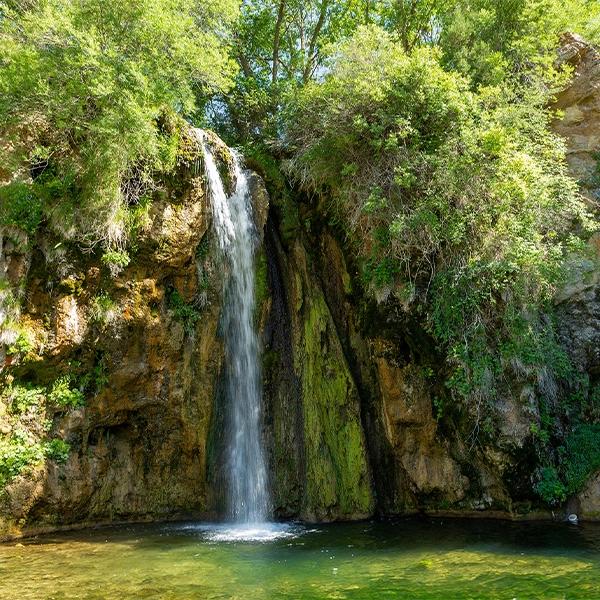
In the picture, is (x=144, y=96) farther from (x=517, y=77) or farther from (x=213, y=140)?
(x=517, y=77)

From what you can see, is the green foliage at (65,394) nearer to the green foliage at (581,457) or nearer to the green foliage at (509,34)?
the green foliage at (581,457)

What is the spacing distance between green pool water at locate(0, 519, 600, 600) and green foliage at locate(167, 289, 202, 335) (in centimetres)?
330

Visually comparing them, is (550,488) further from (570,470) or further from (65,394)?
(65,394)

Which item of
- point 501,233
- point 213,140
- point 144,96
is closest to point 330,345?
point 501,233

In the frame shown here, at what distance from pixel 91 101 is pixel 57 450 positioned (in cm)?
541

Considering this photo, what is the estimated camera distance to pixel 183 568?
621 centimetres

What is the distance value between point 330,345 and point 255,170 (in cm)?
415

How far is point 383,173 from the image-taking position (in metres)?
9.90

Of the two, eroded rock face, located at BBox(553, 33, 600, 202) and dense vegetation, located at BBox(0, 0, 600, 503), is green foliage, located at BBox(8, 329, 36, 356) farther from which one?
eroded rock face, located at BBox(553, 33, 600, 202)

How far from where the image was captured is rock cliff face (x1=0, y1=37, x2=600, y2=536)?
8547mm

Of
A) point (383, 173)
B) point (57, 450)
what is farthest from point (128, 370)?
point (383, 173)

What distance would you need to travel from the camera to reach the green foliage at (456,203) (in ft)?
29.2

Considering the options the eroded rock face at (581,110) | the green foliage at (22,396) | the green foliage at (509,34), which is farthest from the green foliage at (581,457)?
the green foliage at (22,396)

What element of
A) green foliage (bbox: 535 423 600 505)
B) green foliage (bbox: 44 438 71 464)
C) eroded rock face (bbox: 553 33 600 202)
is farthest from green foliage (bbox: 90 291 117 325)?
eroded rock face (bbox: 553 33 600 202)
